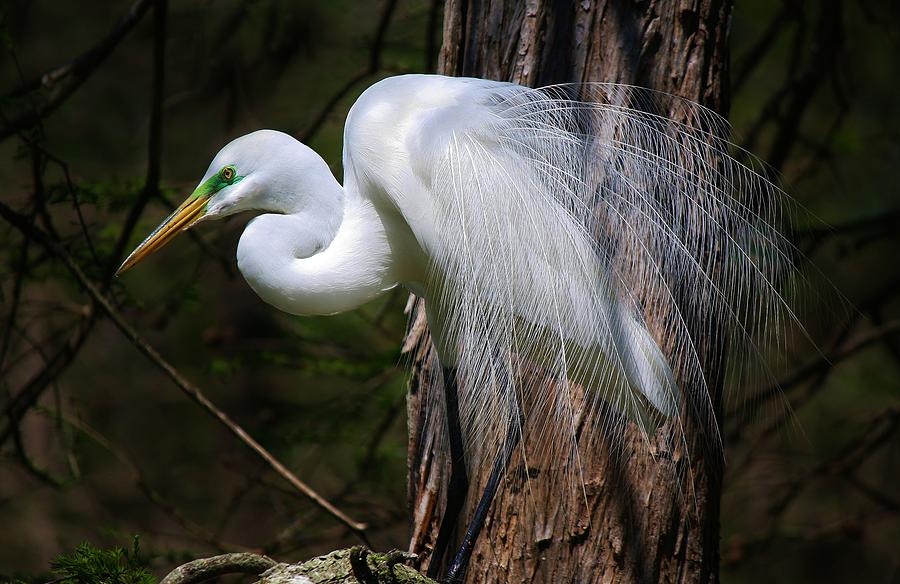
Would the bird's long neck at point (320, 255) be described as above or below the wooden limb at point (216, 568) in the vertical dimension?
above

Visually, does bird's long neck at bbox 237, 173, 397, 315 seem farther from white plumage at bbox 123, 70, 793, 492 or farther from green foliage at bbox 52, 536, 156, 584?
green foliage at bbox 52, 536, 156, 584

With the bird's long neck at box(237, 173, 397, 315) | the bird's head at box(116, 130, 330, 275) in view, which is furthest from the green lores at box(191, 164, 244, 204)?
the bird's long neck at box(237, 173, 397, 315)

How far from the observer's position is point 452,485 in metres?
2.07

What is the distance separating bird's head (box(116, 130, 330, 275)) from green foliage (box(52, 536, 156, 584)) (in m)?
0.69

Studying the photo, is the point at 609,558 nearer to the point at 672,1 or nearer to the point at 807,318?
the point at 807,318

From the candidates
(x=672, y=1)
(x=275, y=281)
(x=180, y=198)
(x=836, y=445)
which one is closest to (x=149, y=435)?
(x=180, y=198)

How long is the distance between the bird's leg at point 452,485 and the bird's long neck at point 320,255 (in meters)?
0.37

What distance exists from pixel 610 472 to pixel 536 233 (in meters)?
0.56

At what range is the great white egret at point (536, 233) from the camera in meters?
1.58

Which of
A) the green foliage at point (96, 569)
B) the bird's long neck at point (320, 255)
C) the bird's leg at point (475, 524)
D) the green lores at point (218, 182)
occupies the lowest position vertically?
the bird's leg at point (475, 524)

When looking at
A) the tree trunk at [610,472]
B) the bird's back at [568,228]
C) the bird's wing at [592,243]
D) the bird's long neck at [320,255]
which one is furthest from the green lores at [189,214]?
the tree trunk at [610,472]

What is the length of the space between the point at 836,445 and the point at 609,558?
2664mm

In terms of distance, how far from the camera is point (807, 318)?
5.71 feet

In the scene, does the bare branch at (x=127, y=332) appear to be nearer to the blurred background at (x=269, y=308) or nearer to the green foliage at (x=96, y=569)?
the blurred background at (x=269, y=308)
